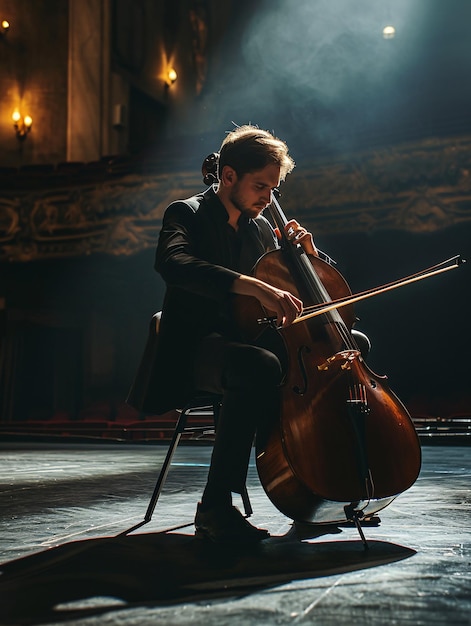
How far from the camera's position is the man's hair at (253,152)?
73.5 inches

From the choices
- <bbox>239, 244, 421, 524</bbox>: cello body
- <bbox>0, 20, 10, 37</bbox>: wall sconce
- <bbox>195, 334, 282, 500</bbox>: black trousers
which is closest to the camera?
<bbox>239, 244, 421, 524</bbox>: cello body

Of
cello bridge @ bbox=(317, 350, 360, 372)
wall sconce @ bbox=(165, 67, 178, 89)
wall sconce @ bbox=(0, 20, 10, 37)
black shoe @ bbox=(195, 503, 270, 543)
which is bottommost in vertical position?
black shoe @ bbox=(195, 503, 270, 543)

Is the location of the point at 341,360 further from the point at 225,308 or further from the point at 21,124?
the point at 21,124

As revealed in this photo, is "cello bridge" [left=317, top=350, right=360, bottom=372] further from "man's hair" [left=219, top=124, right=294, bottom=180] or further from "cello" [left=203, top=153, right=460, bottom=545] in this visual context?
"man's hair" [left=219, top=124, right=294, bottom=180]

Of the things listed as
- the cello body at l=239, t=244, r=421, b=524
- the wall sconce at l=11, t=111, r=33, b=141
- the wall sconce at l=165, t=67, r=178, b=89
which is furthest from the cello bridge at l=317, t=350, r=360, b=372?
the wall sconce at l=165, t=67, r=178, b=89

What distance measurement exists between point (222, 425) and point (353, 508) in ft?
1.09

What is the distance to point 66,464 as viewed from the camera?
3.92 meters

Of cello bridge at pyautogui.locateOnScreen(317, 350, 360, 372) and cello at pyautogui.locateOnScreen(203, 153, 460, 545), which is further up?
cello bridge at pyautogui.locateOnScreen(317, 350, 360, 372)

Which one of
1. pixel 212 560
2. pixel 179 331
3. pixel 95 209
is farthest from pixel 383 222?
pixel 212 560

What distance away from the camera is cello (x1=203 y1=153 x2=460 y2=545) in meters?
1.51

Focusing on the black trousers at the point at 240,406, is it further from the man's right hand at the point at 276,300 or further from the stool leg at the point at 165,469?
the stool leg at the point at 165,469

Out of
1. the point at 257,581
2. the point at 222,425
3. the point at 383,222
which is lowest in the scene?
the point at 257,581

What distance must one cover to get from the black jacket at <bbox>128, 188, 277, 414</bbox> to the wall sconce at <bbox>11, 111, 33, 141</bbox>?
8.67m

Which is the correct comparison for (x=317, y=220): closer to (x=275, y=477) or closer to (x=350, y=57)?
(x=350, y=57)
